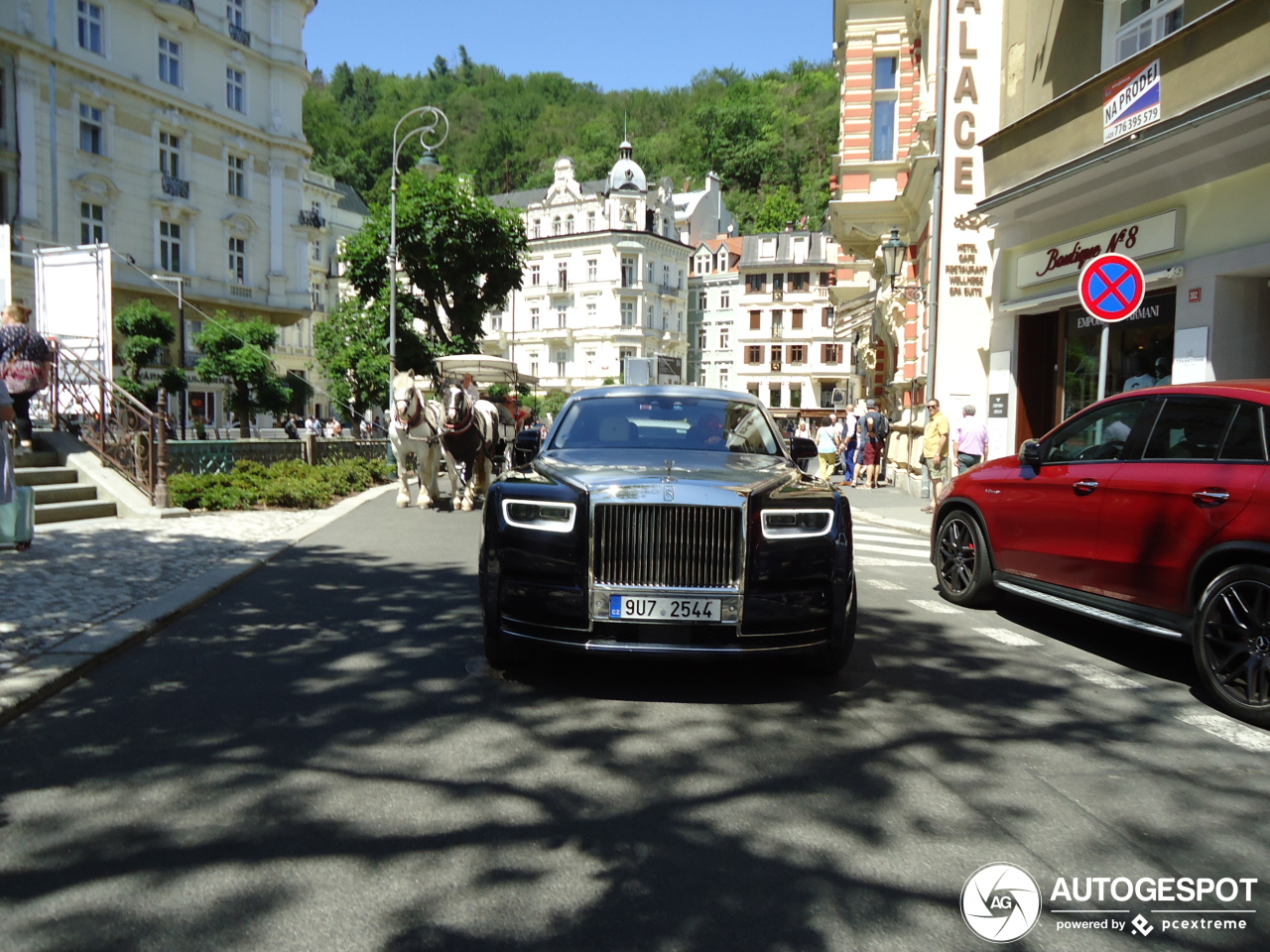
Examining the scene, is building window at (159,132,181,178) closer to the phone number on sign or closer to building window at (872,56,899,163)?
building window at (872,56,899,163)

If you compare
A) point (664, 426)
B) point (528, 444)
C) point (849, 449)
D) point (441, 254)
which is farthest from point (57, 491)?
point (441, 254)

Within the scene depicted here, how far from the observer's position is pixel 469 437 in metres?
16.0

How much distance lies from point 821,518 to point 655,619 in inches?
41.0

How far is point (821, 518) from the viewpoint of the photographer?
5473 mm

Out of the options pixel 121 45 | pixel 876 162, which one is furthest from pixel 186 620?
pixel 121 45

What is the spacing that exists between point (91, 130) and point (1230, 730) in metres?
44.6

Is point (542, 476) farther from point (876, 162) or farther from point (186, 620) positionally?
point (876, 162)

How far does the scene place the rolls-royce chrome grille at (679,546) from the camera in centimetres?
522

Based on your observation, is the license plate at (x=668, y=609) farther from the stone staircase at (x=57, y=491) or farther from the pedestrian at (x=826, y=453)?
the pedestrian at (x=826, y=453)

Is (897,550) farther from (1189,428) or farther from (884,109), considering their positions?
(884,109)

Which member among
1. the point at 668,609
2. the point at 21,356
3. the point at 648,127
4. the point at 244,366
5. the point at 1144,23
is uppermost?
the point at 648,127

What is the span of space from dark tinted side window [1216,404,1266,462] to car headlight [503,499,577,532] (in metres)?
3.64

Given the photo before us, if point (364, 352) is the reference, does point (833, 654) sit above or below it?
below

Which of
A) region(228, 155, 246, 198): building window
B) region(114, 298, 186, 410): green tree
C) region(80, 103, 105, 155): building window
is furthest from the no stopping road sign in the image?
region(228, 155, 246, 198): building window
